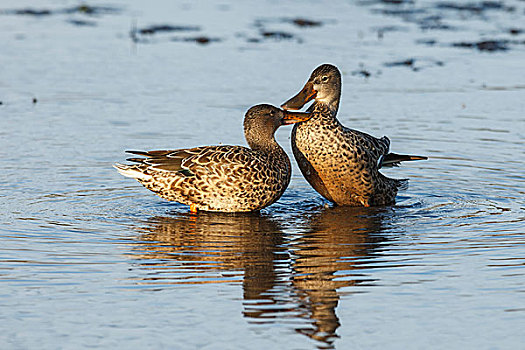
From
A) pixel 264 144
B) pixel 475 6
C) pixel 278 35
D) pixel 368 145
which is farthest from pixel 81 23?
pixel 368 145

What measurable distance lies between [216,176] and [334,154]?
1.13 meters

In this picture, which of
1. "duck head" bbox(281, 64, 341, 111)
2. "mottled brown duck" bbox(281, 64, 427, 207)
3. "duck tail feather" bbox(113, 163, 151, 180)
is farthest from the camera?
"duck head" bbox(281, 64, 341, 111)

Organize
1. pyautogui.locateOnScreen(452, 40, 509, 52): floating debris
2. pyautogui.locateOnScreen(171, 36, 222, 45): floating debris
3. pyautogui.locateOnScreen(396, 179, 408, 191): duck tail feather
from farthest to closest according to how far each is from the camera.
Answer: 1. pyautogui.locateOnScreen(171, 36, 222, 45): floating debris
2. pyautogui.locateOnScreen(452, 40, 509, 52): floating debris
3. pyautogui.locateOnScreen(396, 179, 408, 191): duck tail feather

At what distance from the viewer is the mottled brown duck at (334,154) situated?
941 cm

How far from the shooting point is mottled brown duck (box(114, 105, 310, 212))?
9039 mm

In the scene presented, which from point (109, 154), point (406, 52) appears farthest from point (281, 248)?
point (406, 52)

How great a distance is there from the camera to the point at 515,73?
1523 cm

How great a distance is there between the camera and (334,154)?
370 inches

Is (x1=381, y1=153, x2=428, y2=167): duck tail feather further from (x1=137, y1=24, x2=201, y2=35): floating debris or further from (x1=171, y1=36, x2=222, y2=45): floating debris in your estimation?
(x1=137, y1=24, x2=201, y2=35): floating debris

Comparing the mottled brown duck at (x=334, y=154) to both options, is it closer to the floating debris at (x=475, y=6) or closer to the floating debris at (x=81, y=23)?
the floating debris at (x=81, y=23)

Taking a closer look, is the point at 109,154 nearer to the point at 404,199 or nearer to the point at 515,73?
the point at 404,199

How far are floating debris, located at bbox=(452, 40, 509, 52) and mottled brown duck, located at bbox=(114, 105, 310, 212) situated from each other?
869cm

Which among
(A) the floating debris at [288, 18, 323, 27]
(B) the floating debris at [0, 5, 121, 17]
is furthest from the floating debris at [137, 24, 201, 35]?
(B) the floating debris at [0, 5, 121, 17]

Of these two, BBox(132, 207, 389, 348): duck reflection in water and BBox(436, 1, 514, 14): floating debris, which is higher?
BBox(436, 1, 514, 14): floating debris
